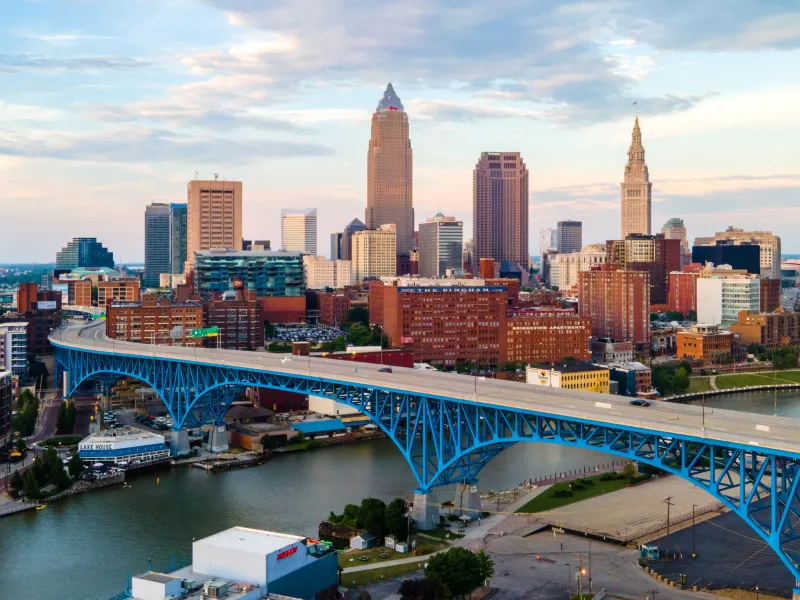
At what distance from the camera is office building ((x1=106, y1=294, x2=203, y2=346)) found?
110m

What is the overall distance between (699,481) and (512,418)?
12.9 m

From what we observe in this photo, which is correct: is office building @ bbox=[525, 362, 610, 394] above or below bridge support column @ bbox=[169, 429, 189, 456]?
above

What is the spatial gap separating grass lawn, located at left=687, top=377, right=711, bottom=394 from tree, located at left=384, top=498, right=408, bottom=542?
228ft

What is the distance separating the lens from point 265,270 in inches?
6555

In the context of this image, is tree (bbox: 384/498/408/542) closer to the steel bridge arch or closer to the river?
the steel bridge arch

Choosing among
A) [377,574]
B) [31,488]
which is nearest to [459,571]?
[377,574]

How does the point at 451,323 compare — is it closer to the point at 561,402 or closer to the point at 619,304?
the point at 619,304

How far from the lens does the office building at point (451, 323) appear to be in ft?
393

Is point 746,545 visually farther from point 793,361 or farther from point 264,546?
point 793,361

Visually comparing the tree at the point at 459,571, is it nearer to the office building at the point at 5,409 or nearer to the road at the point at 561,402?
the road at the point at 561,402

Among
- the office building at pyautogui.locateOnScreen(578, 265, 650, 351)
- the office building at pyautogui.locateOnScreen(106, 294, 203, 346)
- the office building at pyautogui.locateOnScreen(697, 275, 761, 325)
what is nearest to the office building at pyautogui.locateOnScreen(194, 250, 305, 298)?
the office building at pyautogui.locateOnScreen(106, 294, 203, 346)

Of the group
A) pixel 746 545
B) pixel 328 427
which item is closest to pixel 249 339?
pixel 328 427

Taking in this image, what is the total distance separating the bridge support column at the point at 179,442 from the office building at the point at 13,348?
3325cm

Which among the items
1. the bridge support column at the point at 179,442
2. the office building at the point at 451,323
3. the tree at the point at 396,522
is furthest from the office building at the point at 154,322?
the tree at the point at 396,522
